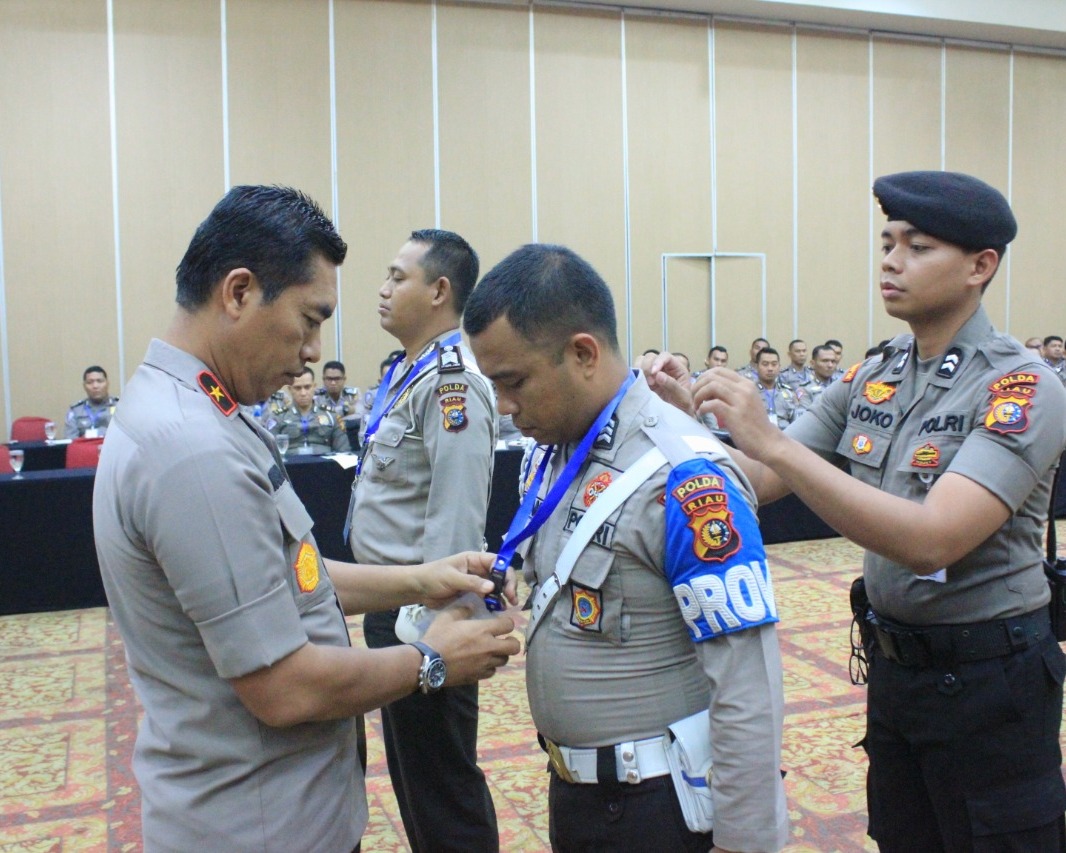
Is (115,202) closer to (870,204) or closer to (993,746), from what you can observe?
(870,204)

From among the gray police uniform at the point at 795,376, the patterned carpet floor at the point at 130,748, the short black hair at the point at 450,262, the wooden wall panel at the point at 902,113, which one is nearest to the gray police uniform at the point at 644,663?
the short black hair at the point at 450,262

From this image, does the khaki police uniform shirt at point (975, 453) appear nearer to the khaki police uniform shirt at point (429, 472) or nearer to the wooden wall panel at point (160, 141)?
the khaki police uniform shirt at point (429, 472)

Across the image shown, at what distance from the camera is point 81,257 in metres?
10.2

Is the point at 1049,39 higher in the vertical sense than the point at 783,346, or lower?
higher

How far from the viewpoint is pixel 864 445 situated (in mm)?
1981

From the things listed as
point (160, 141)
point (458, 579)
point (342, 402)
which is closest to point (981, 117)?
point (342, 402)

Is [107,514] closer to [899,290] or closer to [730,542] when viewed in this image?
[730,542]

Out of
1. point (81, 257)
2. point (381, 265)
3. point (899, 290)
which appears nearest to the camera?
point (899, 290)

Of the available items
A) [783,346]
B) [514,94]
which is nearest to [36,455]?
[514,94]

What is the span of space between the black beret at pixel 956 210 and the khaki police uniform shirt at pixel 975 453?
0.17 metres

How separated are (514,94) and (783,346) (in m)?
4.72

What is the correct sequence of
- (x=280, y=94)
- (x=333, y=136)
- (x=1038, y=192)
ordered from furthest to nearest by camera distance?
(x=1038, y=192), (x=333, y=136), (x=280, y=94)

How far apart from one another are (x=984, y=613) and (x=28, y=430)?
965 cm

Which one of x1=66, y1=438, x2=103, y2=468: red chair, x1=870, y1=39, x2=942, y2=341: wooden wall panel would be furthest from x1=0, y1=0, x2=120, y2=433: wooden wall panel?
x1=870, y1=39, x2=942, y2=341: wooden wall panel
